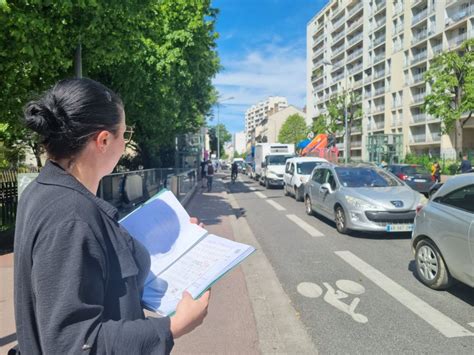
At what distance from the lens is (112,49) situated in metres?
7.68

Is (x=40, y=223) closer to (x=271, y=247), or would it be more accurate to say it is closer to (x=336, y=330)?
(x=336, y=330)

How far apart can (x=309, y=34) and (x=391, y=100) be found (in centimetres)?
3843

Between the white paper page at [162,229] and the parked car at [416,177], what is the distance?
59.9 ft

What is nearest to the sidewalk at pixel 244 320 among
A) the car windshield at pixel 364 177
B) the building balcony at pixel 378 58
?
the car windshield at pixel 364 177

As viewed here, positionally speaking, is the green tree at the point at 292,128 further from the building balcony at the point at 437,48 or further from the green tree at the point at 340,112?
the building balcony at the point at 437,48

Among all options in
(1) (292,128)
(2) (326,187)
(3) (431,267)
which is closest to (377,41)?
(1) (292,128)

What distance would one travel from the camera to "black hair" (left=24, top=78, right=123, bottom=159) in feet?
4.03

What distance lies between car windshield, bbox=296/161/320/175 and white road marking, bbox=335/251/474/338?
35.0ft

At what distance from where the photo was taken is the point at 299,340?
3732 millimetres

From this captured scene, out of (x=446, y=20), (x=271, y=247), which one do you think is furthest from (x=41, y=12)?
(x=446, y=20)

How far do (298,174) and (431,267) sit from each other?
12.0 meters

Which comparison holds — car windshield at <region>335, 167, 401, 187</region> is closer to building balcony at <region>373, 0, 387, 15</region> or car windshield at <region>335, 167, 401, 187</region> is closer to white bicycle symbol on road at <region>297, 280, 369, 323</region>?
white bicycle symbol on road at <region>297, 280, 369, 323</region>

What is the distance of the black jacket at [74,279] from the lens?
1.07 meters

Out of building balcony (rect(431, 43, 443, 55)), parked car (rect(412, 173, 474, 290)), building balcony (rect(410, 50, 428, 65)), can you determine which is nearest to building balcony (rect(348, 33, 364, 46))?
building balcony (rect(410, 50, 428, 65))
